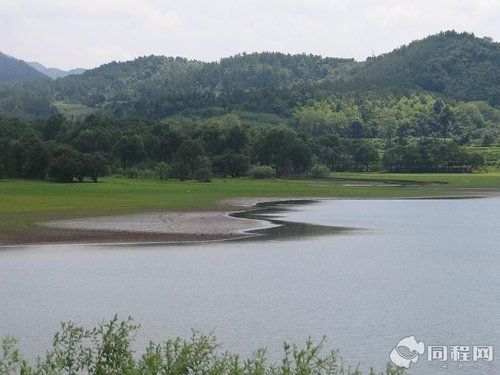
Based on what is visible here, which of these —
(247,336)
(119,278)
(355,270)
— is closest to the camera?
(247,336)

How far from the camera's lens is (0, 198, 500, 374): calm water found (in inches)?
1083

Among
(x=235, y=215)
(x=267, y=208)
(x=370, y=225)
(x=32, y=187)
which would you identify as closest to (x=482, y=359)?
(x=370, y=225)

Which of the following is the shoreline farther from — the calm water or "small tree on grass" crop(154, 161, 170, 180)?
"small tree on grass" crop(154, 161, 170, 180)

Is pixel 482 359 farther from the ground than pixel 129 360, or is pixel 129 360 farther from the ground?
pixel 129 360

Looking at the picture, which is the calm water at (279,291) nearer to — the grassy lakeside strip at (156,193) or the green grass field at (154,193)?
the green grass field at (154,193)

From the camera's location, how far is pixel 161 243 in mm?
52906

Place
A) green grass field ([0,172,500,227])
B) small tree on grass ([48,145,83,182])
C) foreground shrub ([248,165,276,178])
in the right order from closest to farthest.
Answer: green grass field ([0,172,500,227]) < small tree on grass ([48,145,83,182]) < foreground shrub ([248,165,276,178])

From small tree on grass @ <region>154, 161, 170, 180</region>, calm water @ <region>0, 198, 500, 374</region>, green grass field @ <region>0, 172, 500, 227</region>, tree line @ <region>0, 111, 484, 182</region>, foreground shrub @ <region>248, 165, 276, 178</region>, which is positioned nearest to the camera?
calm water @ <region>0, 198, 500, 374</region>

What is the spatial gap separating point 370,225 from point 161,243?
20.2m

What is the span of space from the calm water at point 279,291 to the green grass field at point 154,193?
20497 mm

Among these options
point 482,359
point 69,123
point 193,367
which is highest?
point 69,123

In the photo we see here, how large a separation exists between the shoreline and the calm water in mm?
3046

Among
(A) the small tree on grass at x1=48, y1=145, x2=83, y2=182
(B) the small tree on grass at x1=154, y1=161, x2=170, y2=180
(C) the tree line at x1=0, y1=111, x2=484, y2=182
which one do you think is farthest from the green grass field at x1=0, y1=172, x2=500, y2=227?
(B) the small tree on grass at x1=154, y1=161, x2=170, y2=180

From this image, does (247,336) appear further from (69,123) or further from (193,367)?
(69,123)
